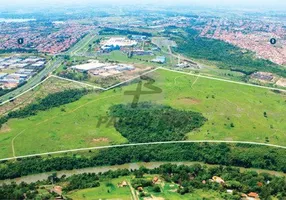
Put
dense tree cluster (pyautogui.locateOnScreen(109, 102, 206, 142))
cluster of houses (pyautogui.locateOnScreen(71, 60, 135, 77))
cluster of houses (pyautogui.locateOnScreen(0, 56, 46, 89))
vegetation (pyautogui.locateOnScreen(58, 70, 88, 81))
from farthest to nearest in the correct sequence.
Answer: cluster of houses (pyautogui.locateOnScreen(71, 60, 135, 77))
vegetation (pyautogui.locateOnScreen(58, 70, 88, 81))
cluster of houses (pyautogui.locateOnScreen(0, 56, 46, 89))
dense tree cluster (pyautogui.locateOnScreen(109, 102, 206, 142))

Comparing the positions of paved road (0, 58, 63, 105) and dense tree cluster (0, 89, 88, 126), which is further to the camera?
paved road (0, 58, 63, 105)

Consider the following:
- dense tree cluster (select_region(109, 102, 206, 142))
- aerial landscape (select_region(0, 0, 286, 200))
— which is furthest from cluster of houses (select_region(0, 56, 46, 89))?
dense tree cluster (select_region(109, 102, 206, 142))

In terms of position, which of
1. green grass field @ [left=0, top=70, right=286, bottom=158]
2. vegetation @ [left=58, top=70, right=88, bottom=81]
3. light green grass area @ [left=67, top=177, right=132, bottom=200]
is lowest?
light green grass area @ [left=67, top=177, right=132, bottom=200]

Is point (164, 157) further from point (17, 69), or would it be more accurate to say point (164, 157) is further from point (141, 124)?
point (17, 69)

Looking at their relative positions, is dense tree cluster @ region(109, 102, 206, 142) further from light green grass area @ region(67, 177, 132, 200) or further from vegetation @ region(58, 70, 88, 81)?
vegetation @ region(58, 70, 88, 81)

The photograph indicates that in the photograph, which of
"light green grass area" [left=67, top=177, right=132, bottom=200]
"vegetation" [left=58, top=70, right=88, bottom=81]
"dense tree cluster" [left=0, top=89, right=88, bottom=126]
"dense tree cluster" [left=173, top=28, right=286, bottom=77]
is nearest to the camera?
"light green grass area" [left=67, top=177, right=132, bottom=200]

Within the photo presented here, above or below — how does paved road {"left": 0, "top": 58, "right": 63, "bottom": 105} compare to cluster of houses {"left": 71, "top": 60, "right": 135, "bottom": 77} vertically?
below
